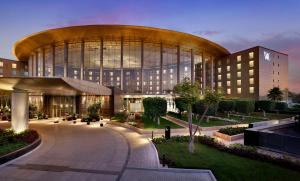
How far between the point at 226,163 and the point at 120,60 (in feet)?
157

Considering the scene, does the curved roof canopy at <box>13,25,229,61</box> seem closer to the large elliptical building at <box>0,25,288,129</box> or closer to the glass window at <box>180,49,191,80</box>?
the large elliptical building at <box>0,25,288,129</box>

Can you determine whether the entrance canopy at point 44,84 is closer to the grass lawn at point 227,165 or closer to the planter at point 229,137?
the grass lawn at point 227,165

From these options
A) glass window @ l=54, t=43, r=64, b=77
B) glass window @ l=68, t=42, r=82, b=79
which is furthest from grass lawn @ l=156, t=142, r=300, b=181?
glass window @ l=54, t=43, r=64, b=77

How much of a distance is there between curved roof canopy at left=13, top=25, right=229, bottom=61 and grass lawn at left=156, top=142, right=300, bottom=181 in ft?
123

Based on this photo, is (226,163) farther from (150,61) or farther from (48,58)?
(48,58)

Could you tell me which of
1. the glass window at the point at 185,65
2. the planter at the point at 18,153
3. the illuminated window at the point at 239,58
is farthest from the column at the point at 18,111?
the illuminated window at the point at 239,58

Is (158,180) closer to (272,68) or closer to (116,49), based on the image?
(116,49)

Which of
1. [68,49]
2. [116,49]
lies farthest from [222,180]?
[68,49]

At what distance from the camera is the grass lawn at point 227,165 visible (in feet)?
34.8

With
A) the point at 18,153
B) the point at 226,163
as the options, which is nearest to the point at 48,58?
the point at 18,153

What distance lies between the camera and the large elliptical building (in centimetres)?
4329

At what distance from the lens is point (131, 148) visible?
1652cm

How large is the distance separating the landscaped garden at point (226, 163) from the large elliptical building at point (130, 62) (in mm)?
18072

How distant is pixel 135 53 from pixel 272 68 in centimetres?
4578
